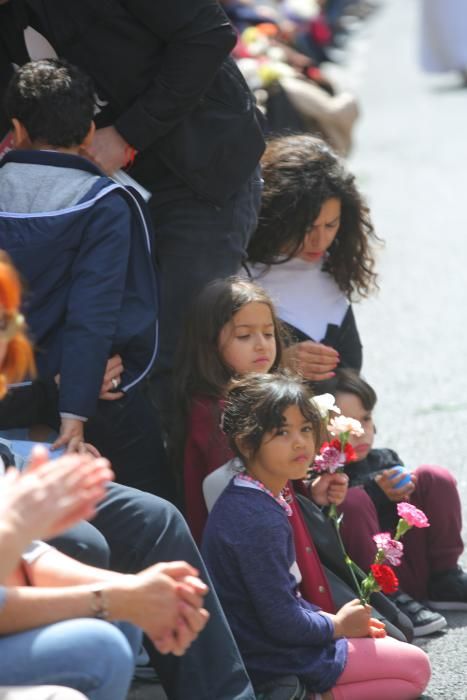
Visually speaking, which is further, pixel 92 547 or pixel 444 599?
pixel 444 599

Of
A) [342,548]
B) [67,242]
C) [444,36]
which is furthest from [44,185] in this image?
[444,36]

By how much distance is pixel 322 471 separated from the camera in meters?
3.85

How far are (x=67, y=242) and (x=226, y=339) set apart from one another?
0.53m

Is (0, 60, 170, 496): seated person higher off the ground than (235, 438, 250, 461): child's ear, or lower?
higher

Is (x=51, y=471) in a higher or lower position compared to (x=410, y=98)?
higher

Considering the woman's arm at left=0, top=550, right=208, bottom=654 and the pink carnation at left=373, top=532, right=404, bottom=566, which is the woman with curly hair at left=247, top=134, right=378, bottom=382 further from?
the woman's arm at left=0, top=550, right=208, bottom=654

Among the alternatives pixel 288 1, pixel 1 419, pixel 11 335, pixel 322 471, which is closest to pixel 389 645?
pixel 322 471

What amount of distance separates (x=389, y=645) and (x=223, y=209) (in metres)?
1.38

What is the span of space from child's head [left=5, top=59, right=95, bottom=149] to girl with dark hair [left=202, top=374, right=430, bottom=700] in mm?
813

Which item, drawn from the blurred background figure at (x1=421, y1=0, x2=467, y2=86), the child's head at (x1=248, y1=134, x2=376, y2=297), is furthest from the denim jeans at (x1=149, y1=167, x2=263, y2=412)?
the blurred background figure at (x1=421, y1=0, x2=467, y2=86)

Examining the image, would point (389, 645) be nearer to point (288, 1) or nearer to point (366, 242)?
point (366, 242)

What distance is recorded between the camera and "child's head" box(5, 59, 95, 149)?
11.9ft

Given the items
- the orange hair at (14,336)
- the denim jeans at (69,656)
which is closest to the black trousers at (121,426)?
the orange hair at (14,336)

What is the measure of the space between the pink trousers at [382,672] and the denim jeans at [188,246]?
1.07 meters
